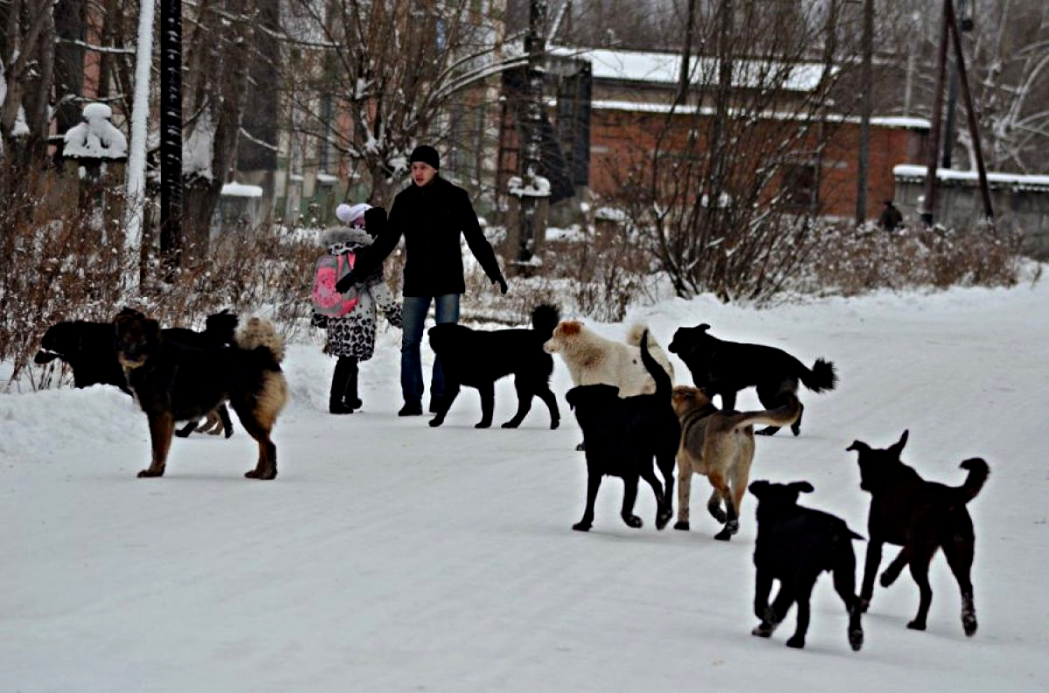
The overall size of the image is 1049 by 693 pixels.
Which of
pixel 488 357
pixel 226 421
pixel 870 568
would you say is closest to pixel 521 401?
pixel 488 357

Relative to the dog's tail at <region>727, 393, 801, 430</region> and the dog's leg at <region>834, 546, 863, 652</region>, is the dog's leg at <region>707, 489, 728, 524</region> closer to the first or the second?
the dog's tail at <region>727, 393, 801, 430</region>

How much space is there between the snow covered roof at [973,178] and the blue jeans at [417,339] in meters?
40.5

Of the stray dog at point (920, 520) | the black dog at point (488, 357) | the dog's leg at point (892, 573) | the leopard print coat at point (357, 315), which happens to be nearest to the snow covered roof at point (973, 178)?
the leopard print coat at point (357, 315)

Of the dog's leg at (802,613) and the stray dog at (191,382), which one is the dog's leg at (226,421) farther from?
the dog's leg at (802,613)

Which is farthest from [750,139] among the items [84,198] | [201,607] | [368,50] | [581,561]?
[201,607]

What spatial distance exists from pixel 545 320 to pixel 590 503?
162 inches

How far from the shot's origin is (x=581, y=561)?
24.1 feet

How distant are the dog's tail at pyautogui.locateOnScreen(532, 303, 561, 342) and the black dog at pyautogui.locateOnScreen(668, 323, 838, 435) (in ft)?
2.70

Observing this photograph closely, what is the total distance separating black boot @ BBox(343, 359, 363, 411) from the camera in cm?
1284

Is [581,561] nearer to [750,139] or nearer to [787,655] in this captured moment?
[787,655]

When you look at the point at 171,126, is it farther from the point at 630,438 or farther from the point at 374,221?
the point at 630,438

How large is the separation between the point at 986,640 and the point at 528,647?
5.91 feet

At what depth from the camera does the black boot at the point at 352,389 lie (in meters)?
12.8

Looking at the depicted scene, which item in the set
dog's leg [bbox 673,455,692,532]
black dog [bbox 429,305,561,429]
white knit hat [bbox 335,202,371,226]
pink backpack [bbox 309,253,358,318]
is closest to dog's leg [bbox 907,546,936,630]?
dog's leg [bbox 673,455,692,532]
